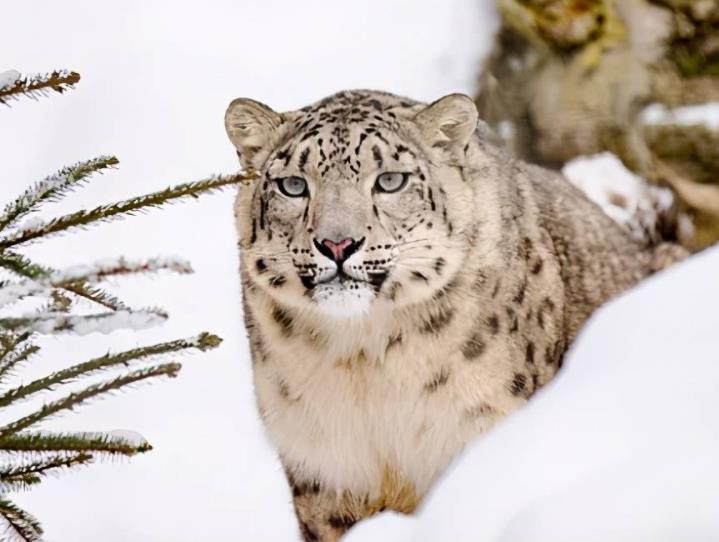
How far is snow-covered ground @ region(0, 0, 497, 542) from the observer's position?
534 cm

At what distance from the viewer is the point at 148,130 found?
285 inches

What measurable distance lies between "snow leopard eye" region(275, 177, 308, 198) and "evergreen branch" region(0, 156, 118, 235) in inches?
44.2

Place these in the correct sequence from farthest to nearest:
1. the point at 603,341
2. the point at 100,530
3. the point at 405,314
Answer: the point at 100,530
the point at 405,314
the point at 603,341

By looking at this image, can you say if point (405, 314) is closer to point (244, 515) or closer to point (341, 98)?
point (341, 98)

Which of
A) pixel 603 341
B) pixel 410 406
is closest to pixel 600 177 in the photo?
pixel 410 406

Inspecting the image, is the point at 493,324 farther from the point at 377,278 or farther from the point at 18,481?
the point at 18,481

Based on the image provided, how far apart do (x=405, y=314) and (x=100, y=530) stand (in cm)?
208

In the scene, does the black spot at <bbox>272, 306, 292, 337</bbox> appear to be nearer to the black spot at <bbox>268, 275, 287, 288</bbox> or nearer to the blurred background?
the black spot at <bbox>268, 275, 287, 288</bbox>

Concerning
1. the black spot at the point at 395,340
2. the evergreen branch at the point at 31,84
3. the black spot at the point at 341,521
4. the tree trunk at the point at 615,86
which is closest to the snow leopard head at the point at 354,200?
the black spot at the point at 395,340

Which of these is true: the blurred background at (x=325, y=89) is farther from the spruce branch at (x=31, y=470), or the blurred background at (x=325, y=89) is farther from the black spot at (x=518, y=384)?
the spruce branch at (x=31, y=470)

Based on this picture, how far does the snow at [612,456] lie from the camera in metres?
1.78

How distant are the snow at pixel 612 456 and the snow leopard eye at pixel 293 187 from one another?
4.34 ft

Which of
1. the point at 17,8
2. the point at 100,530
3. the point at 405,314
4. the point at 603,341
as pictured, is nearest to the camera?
the point at 603,341

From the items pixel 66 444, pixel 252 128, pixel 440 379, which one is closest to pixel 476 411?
pixel 440 379
